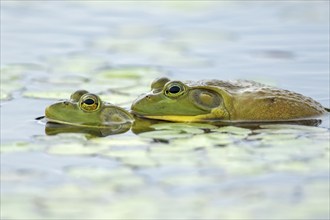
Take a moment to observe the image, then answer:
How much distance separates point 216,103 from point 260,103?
38 centimetres

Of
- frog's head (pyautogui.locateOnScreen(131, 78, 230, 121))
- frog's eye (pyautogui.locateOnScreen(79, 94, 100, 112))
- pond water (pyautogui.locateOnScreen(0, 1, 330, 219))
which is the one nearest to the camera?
pond water (pyautogui.locateOnScreen(0, 1, 330, 219))

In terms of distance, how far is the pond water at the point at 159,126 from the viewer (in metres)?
6.76

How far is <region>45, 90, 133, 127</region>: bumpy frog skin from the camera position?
8.88 m

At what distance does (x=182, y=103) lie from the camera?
9.17 m

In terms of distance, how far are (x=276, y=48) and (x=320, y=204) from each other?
6.23m

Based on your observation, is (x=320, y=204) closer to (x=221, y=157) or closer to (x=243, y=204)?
(x=243, y=204)

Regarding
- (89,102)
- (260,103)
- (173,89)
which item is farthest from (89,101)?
(260,103)

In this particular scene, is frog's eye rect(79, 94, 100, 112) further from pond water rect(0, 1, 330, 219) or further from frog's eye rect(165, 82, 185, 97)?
frog's eye rect(165, 82, 185, 97)

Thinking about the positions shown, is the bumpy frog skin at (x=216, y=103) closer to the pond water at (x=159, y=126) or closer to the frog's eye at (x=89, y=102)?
the pond water at (x=159, y=126)

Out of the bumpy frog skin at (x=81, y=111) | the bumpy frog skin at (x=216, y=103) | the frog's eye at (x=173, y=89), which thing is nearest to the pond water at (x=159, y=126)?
the bumpy frog skin at (x=81, y=111)

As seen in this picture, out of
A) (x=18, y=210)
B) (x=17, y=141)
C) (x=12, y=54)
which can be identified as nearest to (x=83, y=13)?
(x=12, y=54)

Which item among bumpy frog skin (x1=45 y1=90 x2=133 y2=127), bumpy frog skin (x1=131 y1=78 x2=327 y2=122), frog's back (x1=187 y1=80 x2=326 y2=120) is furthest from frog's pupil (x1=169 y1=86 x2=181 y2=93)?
bumpy frog skin (x1=45 y1=90 x2=133 y2=127)

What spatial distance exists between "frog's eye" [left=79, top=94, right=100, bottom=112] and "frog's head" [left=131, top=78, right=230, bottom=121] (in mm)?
402

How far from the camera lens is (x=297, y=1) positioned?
16484 mm
